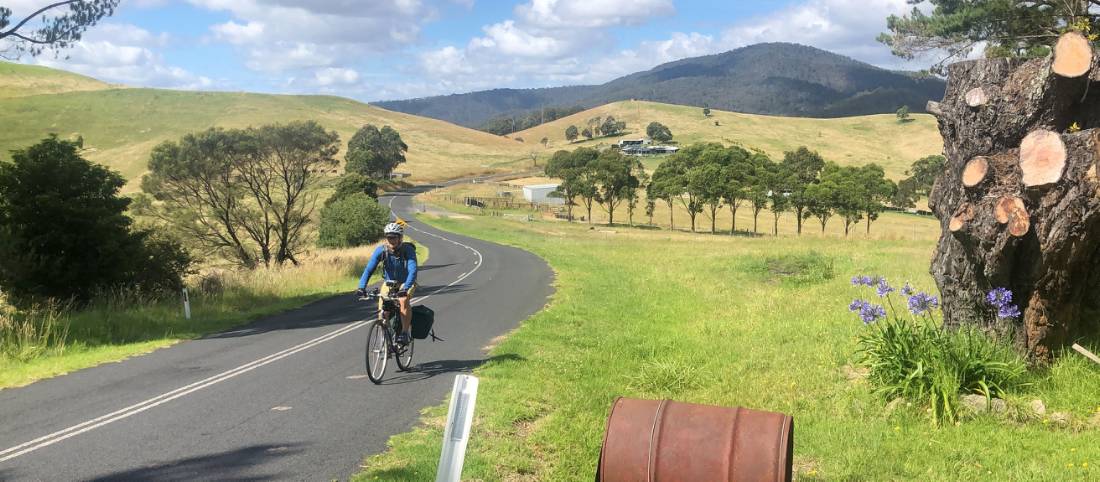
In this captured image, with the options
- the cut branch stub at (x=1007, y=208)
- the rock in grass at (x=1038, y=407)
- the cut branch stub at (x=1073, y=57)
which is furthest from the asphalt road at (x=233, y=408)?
the cut branch stub at (x=1073, y=57)

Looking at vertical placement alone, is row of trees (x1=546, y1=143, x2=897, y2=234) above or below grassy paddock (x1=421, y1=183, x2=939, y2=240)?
above

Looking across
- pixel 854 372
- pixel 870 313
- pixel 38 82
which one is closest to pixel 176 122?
pixel 38 82

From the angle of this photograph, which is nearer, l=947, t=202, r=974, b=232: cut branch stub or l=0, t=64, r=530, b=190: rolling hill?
l=947, t=202, r=974, b=232: cut branch stub

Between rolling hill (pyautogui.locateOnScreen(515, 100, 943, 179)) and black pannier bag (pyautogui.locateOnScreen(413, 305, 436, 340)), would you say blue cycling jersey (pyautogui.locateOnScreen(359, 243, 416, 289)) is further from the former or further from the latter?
rolling hill (pyautogui.locateOnScreen(515, 100, 943, 179))

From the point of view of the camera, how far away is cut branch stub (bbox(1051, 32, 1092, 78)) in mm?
6590

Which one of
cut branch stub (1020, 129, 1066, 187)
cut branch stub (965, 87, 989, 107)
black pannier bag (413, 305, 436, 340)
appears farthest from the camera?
black pannier bag (413, 305, 436, 340)

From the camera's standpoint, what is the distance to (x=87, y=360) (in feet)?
35.2

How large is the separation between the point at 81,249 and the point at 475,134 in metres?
176

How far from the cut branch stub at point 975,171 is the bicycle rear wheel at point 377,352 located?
7.12 m

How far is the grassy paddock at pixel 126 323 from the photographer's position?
10.7m

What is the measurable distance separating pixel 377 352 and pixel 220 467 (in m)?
3.34

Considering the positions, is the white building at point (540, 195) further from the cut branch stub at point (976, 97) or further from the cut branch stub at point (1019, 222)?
the cut branch stub at point (1019, 222)

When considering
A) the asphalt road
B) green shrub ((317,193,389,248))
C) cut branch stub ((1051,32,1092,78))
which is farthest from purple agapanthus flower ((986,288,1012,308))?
green shrub ((317,193,389,248))

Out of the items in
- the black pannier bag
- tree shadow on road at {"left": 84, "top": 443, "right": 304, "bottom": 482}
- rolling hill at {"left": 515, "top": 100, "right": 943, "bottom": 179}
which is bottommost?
tree shadow on road at {"left": 84, "top": 443, "right": 304, "bottom": 482}
